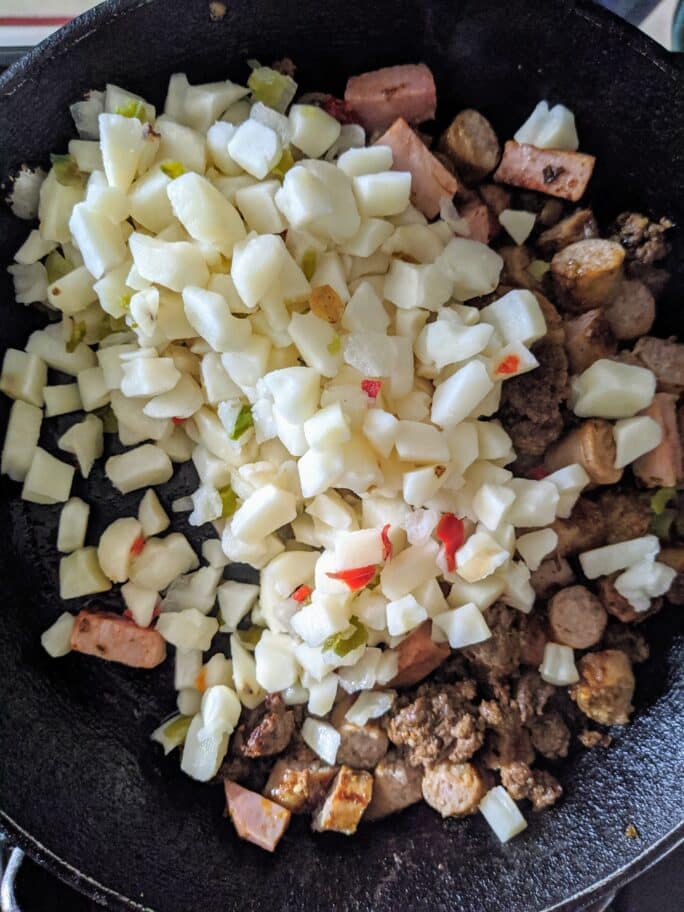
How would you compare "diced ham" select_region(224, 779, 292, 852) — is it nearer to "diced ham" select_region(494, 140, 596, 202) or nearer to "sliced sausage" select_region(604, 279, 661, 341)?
"sliced sausage" select_region(604, 279, 661, 341)

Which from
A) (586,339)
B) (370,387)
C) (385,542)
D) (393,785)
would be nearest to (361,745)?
(393,785)

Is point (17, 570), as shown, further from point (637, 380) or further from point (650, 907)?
point (650, 907)

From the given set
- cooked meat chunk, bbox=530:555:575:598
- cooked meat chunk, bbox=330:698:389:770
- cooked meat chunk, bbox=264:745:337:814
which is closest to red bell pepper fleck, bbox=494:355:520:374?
cooked meat chunk, bbox=530:555:575:598

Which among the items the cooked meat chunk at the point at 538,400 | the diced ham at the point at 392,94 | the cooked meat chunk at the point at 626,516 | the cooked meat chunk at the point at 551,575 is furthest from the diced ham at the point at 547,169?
the cooked meat chunk at the point at 551,575

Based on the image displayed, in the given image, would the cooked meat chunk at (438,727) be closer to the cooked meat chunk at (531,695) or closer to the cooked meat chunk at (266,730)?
the cooked meat chunk at (531,695)

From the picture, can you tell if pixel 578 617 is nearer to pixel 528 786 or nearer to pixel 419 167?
pixel 528 786

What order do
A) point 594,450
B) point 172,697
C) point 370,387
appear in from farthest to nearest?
point 172,697
point 594,450
point 370,387
